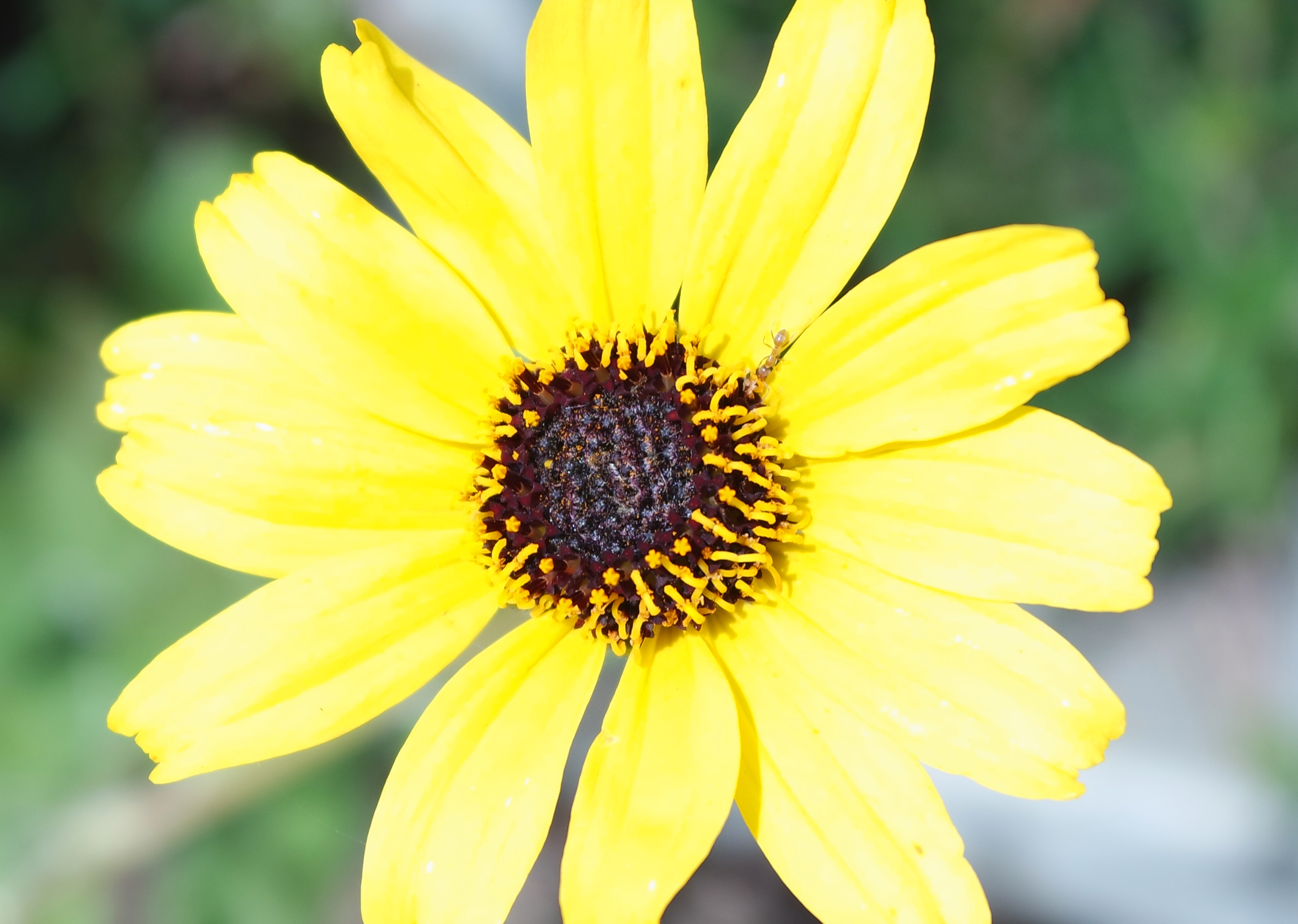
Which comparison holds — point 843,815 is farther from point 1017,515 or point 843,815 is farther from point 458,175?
point 458,175

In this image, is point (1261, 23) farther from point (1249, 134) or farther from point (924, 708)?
point (924, 708)

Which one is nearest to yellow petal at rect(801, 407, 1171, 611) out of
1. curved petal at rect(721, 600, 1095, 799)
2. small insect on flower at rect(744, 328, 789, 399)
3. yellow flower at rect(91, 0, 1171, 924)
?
yellow flower at rect(91, 0, 1171, 924)

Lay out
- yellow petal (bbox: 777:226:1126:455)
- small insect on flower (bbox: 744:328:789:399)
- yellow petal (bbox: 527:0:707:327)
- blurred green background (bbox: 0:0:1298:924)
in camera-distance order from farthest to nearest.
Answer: blurred green background (bbox: 0:0:1298:924) < small insect on flower (bbox: 744:328:789:399) < yellow petal (bbox: 527:0:707:327) < yellow petal (bbox: 777:226:1126:455)

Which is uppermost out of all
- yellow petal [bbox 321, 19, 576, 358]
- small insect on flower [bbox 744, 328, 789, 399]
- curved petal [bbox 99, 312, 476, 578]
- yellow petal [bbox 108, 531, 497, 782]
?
small insect on flower [bbox 744, 328, 789, 399]

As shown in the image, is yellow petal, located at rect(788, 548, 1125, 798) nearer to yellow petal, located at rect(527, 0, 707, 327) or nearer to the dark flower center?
the dark flower center

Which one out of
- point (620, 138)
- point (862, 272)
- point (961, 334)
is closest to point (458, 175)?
point (620, 138)

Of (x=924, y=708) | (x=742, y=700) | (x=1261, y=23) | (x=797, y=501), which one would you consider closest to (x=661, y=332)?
(x=797, y=501)

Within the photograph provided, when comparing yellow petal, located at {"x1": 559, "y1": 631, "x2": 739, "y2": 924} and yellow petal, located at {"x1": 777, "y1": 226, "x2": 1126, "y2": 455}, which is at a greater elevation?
yellow petal, located at {"x1": 777, "y1": 226, "x2": 1126, "y2": 455}
